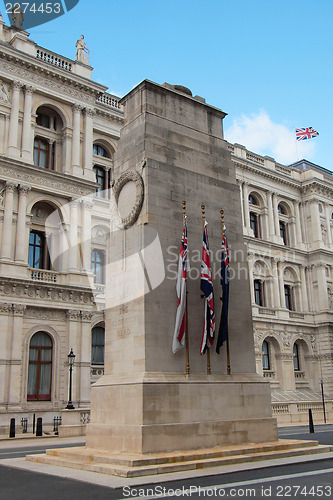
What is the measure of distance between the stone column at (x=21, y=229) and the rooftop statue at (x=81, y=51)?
12299 mm

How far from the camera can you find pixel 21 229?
113 ft

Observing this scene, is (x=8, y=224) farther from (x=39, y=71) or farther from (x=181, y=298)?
(x=181, y=298)

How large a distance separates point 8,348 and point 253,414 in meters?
20.6

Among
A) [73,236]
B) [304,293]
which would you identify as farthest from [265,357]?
[73,236]

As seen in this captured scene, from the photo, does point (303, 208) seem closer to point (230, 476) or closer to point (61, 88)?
point (61, 88)

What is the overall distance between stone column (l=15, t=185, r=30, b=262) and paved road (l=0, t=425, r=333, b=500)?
23.0m

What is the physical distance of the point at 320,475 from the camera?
36.6 ft

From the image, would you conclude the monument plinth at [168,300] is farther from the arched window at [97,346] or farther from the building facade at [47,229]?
the arched window at [97,346]

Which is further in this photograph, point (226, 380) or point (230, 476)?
point (226, 380)

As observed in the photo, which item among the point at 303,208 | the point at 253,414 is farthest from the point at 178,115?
the point at 303,208

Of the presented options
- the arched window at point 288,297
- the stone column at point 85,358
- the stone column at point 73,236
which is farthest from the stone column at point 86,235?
the arched window at point 288,297

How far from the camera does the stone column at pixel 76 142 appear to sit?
125 feet

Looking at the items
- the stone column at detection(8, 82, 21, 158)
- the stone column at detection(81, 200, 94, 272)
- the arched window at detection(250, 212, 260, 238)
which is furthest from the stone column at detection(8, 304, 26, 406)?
the arched window at detection(250, 212, 260, 238)

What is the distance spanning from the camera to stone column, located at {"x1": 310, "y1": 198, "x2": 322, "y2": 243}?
5755cm
